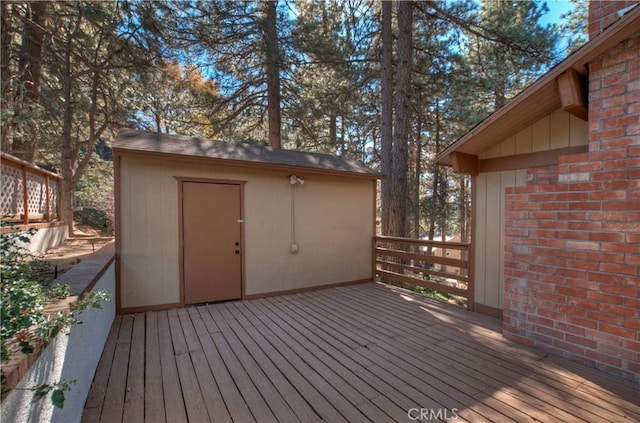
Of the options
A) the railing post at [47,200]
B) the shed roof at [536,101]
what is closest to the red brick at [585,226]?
the shed roof at [536,101]

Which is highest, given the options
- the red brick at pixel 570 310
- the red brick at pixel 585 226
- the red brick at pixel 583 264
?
the red brick at pixel 585 226

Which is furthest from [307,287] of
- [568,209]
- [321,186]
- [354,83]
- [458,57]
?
[458,57]

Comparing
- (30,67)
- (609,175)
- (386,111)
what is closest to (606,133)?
(609,175)

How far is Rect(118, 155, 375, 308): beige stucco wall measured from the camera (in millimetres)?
4137

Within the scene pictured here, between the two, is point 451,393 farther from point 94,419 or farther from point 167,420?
point 94,419

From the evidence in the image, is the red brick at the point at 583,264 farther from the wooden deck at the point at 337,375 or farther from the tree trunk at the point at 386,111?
the tree trunk at the point at 386,111

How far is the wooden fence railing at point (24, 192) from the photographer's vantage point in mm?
4094

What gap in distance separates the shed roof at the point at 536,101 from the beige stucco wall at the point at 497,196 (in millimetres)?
114

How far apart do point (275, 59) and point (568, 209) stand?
23.6 feet

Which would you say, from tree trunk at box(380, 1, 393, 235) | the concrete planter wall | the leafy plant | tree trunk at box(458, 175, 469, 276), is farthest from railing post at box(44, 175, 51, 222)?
tree trunk at box(458, 175, 469, 276)

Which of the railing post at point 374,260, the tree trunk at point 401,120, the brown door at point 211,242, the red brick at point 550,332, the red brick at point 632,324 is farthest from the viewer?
the tree trunk at point 401,120

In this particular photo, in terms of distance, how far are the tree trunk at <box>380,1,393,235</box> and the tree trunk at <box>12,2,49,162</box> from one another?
7628mm

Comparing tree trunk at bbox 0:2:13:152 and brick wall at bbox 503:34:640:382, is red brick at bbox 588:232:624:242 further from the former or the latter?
tree trunk at bbox 0:2:13:152

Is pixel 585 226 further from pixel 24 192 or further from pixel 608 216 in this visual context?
pixel 24 192
